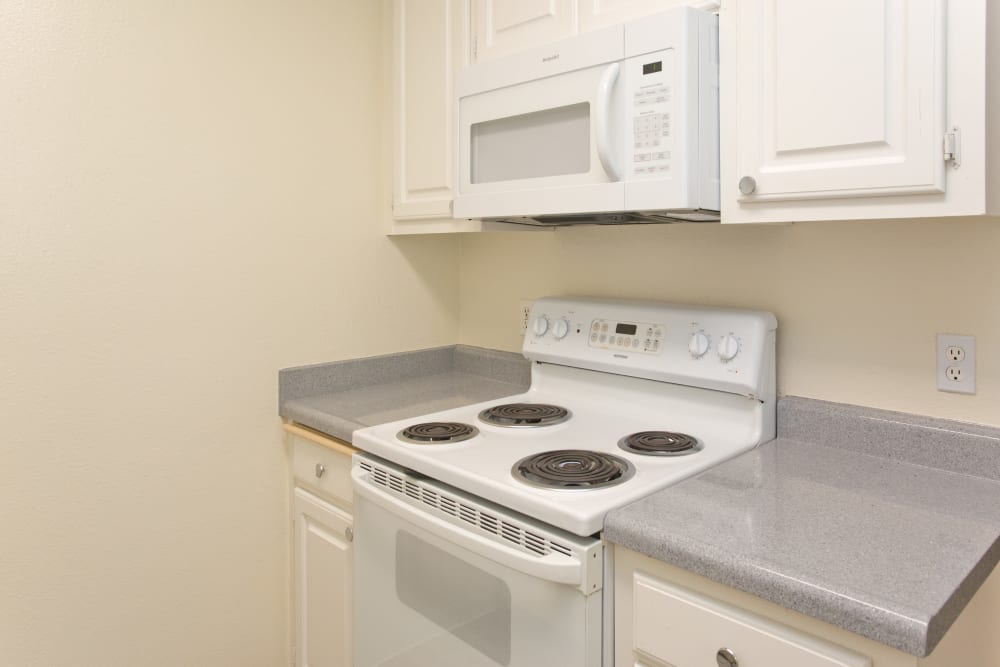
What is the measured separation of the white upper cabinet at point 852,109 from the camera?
98 cm

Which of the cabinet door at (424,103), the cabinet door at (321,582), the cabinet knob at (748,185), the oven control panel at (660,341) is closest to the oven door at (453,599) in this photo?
the cabinet door at (321,582)

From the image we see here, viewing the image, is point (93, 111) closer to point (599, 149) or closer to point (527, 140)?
point (527, 140)

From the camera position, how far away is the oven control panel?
1438 millimetres

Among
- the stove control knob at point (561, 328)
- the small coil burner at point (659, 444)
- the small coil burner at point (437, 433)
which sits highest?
the stove control knob at point (561, 328)

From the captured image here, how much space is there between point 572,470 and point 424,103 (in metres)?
1.14

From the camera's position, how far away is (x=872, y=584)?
0.84 metres

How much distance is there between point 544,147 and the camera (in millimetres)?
1487

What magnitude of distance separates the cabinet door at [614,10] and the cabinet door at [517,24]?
3 centimetres

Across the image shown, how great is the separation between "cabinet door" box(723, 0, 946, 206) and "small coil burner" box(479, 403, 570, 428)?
675 mm

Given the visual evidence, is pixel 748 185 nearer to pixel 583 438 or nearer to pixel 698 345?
pixel 698 345

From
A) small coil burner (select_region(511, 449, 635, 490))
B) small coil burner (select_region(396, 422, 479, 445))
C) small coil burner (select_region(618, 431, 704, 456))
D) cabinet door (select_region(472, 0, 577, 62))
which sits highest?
cabinet door (select_region(472, 0, 577, 62))

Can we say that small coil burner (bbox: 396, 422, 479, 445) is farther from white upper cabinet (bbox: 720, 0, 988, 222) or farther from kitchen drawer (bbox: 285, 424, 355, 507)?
white upper cabinet (bbox: 720, 0, 988, 222)

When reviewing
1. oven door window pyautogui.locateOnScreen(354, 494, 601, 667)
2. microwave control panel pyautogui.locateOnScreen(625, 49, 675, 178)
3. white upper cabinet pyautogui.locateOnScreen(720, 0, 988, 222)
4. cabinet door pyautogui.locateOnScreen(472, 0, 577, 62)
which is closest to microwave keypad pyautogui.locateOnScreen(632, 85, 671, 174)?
microwave control panel pyautogui.locateOnScreen(625, 49, 675, 178)

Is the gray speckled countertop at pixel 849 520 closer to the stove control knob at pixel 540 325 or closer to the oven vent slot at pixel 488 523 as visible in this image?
the oven vent slot at pixel 488 523
